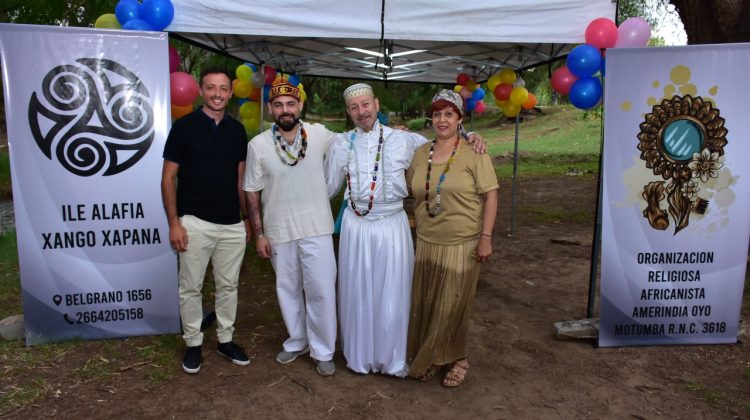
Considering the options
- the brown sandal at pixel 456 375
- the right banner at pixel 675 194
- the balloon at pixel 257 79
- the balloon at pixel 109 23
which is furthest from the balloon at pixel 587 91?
the balloon at pixel 257 79

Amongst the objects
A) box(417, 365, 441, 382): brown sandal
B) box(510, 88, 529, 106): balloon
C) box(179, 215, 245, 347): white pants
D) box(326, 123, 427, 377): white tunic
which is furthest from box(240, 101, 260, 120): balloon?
box(417, 365, 441, 382): brown sandal

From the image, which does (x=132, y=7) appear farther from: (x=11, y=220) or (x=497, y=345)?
(x=11, y=220)

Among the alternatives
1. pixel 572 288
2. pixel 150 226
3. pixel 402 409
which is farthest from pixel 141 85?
pixel 572 288

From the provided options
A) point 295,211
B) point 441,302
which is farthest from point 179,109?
point 441,302

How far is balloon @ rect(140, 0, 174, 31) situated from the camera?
349cm

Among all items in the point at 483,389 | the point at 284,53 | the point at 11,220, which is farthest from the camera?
the point at 11,220

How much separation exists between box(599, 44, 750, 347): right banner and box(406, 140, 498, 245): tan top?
1.15 meters

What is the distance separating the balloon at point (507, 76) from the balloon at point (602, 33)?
303 cm

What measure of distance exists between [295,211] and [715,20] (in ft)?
15.5

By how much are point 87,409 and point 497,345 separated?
2.65 meters

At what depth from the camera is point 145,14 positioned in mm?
3535

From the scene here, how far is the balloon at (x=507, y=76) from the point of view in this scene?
21.9ft

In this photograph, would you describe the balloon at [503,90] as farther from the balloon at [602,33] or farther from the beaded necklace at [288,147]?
the beaded necklace at [288,147]

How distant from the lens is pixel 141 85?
3646 mm
